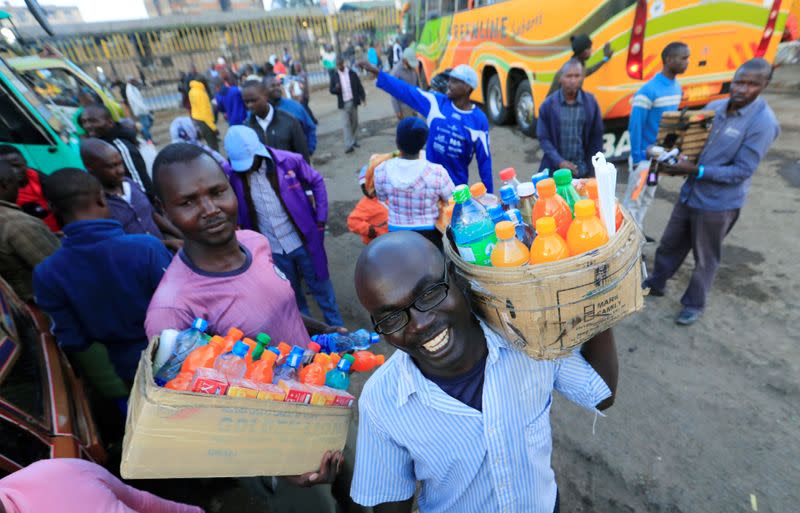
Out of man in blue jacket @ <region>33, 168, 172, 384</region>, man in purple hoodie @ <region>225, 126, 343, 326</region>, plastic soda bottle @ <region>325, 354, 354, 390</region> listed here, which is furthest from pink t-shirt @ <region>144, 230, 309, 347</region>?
man in purple hoodie @ <region>225, 126, 343, 326</region>

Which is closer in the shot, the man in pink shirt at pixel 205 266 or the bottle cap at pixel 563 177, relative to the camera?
the bottle cap at pixel 563 177

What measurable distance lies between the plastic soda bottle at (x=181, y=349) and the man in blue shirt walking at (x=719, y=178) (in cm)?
332

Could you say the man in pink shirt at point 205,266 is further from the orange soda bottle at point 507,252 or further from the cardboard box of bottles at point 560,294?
the orange soda bottle at point 507,252

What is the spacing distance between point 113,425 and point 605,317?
10.7 ft

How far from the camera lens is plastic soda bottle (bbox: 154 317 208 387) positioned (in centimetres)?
140

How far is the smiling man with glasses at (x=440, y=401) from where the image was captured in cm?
111

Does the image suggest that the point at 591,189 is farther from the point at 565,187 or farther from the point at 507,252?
the point at 507,252

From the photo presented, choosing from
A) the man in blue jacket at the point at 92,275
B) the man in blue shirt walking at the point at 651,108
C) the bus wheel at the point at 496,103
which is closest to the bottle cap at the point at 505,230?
the man in blue jacket at the point at 92,275

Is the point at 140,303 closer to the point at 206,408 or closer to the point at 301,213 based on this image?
the point at 206,408

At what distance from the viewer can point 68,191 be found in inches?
87.4

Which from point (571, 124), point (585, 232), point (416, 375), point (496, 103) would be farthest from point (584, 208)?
point (496, 103)

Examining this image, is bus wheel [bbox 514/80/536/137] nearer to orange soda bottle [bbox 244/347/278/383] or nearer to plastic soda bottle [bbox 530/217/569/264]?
plastic soda bottle [bbox 530/217/569/264]

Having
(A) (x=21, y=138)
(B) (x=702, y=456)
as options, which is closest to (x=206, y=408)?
(B) (x=702, y=456)

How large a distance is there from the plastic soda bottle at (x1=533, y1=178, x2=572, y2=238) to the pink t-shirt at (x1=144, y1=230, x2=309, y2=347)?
120cm
